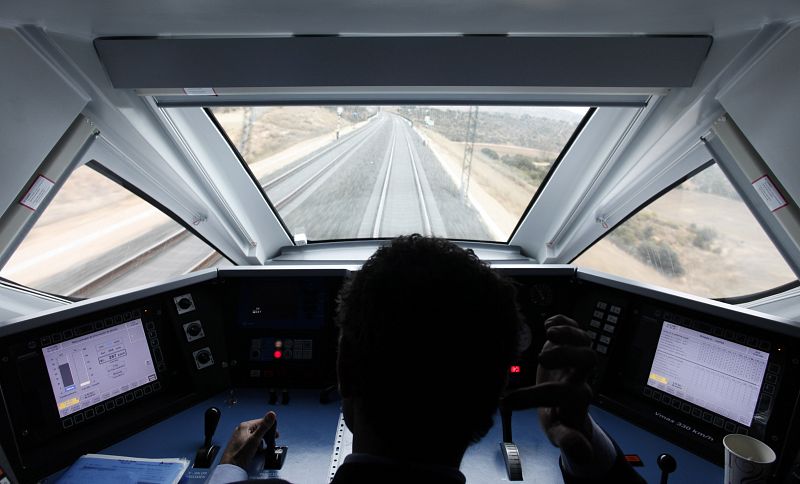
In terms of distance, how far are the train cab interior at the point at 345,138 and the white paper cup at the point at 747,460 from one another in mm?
197

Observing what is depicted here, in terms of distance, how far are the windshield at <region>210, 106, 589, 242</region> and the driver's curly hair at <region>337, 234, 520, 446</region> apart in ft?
5.26

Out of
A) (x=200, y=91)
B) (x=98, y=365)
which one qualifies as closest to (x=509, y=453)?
(x=98, y=365)

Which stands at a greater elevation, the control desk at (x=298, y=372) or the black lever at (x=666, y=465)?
the control desk at (x=298, y=372)

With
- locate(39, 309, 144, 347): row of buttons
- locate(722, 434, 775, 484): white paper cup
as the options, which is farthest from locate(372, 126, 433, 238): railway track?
locate(722, 434, 775, 484): white paper cup

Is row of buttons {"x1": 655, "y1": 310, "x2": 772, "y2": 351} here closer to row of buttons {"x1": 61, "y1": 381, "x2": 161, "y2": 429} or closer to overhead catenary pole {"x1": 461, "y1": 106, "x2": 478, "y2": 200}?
overhead catenary pole {"x1": 461, "y1": 106, "x2": 478, "y2": 200}

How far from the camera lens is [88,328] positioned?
1.69 m

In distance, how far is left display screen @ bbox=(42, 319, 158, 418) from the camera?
5.31 feet

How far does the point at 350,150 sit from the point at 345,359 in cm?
257

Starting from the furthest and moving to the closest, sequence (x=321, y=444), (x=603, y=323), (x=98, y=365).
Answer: (x=603, y=323) < (x=321, y=444) < (x=98, y=365)

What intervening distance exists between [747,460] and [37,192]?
8.35ft

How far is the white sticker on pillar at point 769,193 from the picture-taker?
1595 mm

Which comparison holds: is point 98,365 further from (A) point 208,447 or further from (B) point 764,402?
(B) point 764,402

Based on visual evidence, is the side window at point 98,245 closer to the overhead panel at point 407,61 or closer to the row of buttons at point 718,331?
the overhead panel at point 407,61

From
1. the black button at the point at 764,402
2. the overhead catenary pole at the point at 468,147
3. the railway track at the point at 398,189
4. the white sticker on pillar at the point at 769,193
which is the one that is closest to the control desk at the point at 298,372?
the black button at the point at 764,402
